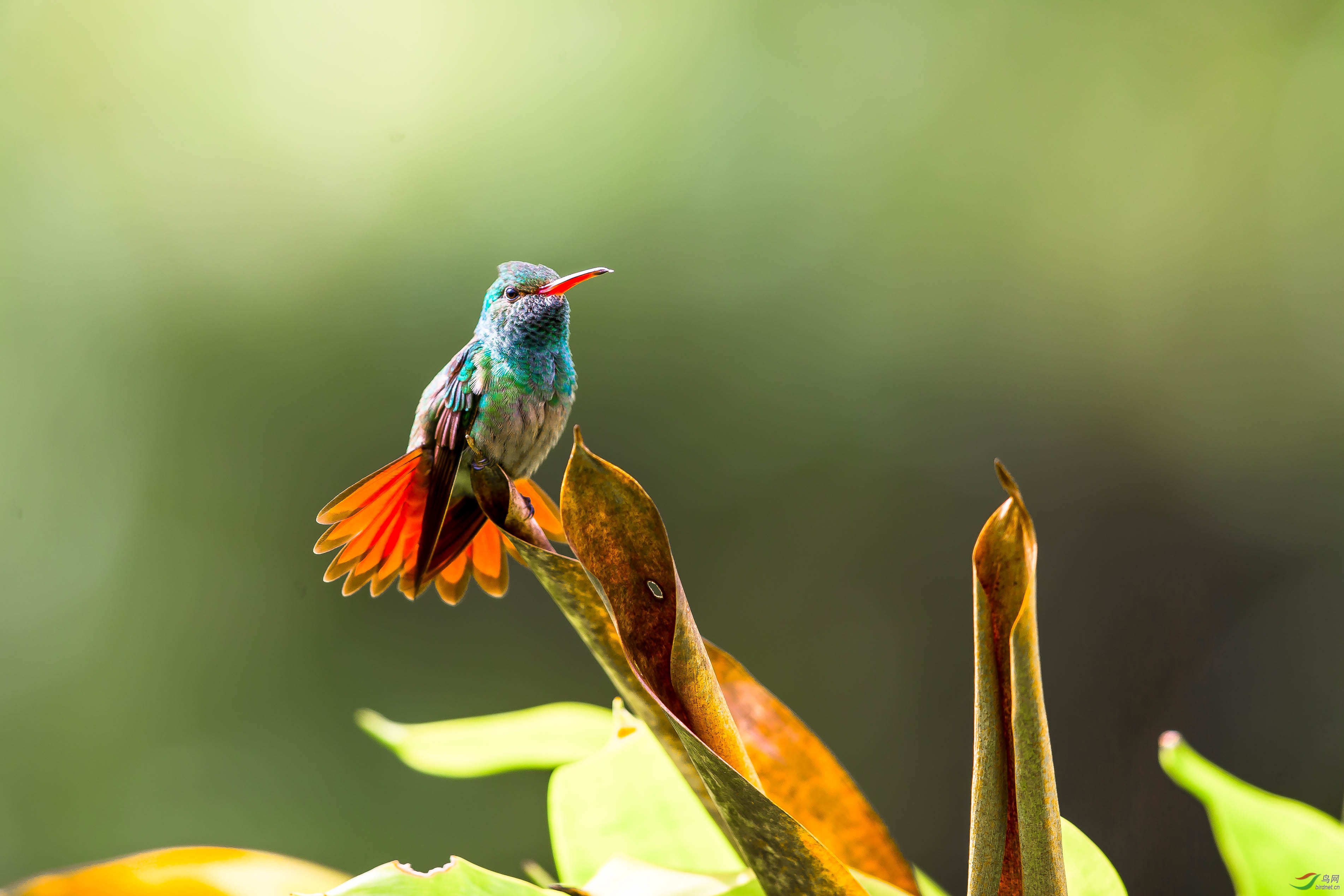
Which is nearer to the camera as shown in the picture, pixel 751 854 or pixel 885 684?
pixel 751 854

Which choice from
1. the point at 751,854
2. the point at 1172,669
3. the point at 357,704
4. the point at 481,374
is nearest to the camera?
the point at 751,854

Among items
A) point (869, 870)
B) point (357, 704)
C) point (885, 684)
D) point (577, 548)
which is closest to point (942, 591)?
point (885, 684)

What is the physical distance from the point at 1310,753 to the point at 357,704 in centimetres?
202

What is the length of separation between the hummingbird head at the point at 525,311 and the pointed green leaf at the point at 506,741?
0.18m

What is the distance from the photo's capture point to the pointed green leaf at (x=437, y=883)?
23 centimetres

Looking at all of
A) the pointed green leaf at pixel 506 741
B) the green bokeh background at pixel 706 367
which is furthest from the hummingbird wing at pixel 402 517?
the green bokeh background at pixel 706 367

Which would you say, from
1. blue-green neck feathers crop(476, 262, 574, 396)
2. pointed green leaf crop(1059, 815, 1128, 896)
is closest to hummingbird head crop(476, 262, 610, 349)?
blue-green neck feathers crop(476, 262, 574, 396)

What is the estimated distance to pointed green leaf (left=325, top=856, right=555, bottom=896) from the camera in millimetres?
233

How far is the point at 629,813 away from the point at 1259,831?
0.25 metres

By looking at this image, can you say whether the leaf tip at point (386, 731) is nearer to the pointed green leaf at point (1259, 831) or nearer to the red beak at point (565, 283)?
the red beak at point (565, 283)

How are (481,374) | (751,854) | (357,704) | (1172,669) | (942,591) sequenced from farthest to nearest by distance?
1. (357,704)
2. (942,591)
3. (1172,669)
4. (481,374)
5. (751,854)

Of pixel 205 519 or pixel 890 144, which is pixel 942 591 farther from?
pixel 205 519

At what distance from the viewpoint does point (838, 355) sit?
6.64 ft

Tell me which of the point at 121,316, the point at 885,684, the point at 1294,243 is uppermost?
the point at 121,316
